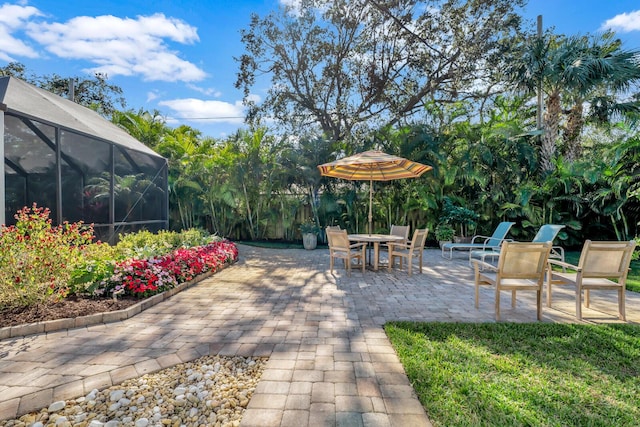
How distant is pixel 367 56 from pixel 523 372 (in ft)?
40.2

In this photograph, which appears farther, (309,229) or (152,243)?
(309,229)

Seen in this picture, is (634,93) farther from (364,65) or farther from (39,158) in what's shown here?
(39,158)

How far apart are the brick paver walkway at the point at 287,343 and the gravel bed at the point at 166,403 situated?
0.10 m

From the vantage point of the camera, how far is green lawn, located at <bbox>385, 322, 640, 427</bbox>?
6.29 ft

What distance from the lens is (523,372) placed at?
7.90ft

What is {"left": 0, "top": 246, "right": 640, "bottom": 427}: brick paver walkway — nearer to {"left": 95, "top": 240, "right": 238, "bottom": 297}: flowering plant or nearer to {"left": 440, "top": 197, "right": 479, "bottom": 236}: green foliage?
{"left": 95, "top": 240, "right": 238, "bottom": 297}: flowering plant

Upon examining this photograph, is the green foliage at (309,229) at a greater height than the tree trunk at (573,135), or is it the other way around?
the tree trunk at (573,135)

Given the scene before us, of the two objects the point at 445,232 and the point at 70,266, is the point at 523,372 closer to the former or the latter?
the point at 70,266

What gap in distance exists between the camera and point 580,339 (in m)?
3.04

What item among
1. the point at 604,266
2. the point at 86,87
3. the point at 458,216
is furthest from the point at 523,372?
the point at 86,87

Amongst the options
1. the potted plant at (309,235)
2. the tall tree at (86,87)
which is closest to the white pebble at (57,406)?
the potted plant at (309,235)

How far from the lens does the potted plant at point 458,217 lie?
9438 millimetres

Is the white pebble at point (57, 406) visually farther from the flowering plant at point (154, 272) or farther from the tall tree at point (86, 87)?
the tall tree at point (86, 87)

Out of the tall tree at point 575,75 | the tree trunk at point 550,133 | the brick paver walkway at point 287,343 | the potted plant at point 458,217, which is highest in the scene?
the tall tree at point 575,75
